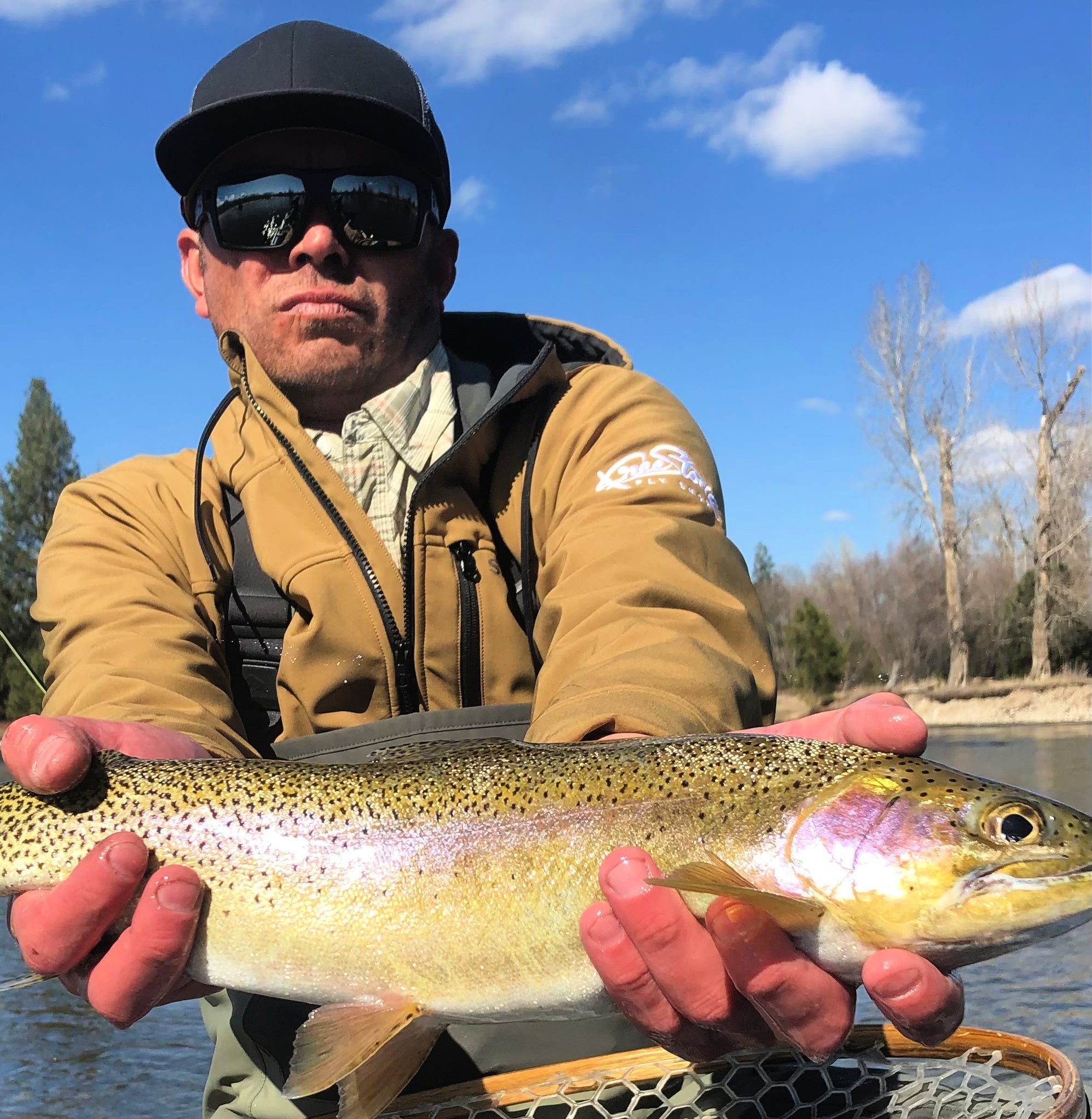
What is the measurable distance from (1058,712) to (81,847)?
3052 cm

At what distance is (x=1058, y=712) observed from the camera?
29.1m

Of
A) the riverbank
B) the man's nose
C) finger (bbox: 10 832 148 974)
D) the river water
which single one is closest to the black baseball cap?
the man's nose

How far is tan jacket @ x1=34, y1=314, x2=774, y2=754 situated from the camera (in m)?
2.84

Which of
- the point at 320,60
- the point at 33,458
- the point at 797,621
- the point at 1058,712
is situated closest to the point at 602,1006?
the point at 320,60

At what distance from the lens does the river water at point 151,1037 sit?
5254 millimetres

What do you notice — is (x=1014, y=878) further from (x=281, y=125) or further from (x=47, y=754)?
(x=281, y=125)

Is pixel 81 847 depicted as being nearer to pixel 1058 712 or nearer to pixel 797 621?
pixel 1058 712

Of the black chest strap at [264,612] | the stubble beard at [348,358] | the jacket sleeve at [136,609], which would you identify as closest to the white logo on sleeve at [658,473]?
the black chest strap at [264,612]

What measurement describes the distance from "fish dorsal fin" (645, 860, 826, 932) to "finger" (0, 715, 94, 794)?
1.23m

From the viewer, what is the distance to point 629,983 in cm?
216

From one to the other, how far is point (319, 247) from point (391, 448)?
2.29 feet

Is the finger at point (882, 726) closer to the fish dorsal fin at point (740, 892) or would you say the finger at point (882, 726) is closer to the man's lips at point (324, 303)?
the fish dorsal fin at point (740, 892)

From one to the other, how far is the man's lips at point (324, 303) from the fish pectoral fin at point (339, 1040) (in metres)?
2.11

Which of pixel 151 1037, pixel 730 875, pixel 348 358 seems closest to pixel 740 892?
pixel 730 875
